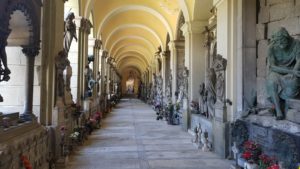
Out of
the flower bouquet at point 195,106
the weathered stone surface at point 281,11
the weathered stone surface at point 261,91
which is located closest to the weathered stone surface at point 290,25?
the weathered stone surface at point 281,11

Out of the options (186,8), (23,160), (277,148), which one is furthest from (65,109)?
(186,8)

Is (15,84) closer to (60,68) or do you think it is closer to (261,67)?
(60,68)

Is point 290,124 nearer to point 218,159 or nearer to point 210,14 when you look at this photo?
point 218,159

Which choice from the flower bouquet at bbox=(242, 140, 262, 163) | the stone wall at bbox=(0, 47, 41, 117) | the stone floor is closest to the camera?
the flower bouquet at bbox=(242, 140, 262, 163)

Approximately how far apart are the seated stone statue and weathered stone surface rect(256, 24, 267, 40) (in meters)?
1.51

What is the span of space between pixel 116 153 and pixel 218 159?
2666mm

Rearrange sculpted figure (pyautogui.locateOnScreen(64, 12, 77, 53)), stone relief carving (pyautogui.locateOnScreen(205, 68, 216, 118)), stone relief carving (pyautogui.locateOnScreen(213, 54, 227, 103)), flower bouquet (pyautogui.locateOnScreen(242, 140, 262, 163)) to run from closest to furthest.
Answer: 1. flower bouquet (pyautogui.locateOnScreen(242, 140, 262, 163))
2. stone relief carving (pyautogui.locateOnScreen(213, 54, 227, 103))
3. sculpted figure (pyautogui.locateOnScreen(64, 12, 77, 53))
4. stone relief carving (pyautogui.locateOnScreen(205, 68, 216, 118))

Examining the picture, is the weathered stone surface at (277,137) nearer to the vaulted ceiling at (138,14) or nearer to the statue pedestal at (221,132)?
the statue pedestal at (221,132)

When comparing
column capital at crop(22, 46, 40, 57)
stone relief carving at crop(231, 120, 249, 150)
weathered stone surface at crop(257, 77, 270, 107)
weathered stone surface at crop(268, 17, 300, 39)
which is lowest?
stone relief carving at crop(231, 120, 249, 150)

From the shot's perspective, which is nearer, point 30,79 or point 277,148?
point 277,148

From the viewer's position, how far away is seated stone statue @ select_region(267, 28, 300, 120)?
226 inches

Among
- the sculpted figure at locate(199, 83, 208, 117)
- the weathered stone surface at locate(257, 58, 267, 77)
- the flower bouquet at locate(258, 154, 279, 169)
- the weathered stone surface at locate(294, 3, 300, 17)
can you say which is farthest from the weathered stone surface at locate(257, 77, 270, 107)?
the sculpted figure at locate(199, 83, 208, 117)

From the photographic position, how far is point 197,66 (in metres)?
13.3

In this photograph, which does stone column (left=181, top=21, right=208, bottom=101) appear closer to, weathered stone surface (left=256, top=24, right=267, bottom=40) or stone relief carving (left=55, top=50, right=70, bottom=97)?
weathered stone surface (left=256, top=24, right=267, bottom=40)
